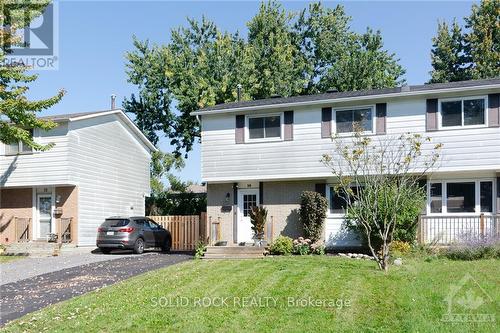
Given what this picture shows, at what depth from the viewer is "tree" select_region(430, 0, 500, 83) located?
1452 inches

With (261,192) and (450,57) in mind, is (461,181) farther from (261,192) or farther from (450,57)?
(450,57)

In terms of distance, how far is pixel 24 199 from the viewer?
2569cm

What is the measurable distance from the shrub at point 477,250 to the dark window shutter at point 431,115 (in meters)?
4.67

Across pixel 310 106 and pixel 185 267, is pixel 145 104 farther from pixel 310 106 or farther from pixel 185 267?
pixel 185 267

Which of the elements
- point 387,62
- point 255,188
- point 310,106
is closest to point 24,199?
point 255,188

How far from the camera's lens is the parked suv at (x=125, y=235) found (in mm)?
21750

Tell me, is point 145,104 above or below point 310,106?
above

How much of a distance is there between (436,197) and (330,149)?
13.8 ft

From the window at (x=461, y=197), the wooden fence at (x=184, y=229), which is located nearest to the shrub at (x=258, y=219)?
the wooden fence at (x=184, y=229)

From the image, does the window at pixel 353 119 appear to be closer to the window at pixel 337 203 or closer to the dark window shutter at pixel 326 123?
the dark window shutter at pixel 326 123

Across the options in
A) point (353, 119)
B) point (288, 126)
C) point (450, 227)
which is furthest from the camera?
point (288, 126)

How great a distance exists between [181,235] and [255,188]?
18.1 ft

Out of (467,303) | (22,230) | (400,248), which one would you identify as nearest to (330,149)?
(400,248)

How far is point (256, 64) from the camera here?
37500mm
